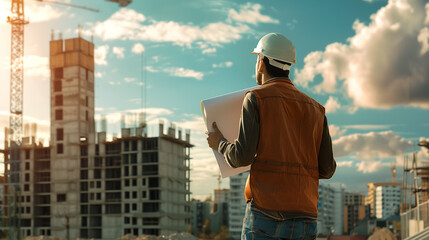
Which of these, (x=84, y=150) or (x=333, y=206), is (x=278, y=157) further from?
(x=333, y=206)

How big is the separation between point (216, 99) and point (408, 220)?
73.8 ft

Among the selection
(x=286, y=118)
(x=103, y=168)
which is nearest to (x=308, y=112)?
(x=286, y=118)

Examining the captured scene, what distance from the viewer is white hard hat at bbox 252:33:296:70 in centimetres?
201

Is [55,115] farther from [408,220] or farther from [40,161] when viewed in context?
[408,220]

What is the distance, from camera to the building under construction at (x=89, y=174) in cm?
7438

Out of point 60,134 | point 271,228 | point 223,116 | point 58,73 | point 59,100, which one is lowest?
point 271,228

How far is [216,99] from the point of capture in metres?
2.15

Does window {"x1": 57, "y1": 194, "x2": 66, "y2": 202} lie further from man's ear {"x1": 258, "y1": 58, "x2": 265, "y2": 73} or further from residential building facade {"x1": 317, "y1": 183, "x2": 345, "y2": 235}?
man's ear {"x1": 258, "y1": 58, "x2": 265, "y2": 73}

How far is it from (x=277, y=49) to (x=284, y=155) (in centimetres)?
42

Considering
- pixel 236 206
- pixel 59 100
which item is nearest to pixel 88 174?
pixel 59 100

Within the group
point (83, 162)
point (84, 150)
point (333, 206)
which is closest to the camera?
point (83, 162)

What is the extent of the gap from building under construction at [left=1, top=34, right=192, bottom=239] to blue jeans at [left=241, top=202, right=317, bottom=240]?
238 feet

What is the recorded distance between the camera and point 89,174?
261 ft

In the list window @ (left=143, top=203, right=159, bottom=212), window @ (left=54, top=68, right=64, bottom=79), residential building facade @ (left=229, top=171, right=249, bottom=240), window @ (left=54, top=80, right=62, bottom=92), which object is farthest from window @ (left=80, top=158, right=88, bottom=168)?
residential building facade @ (left=229, top=171, right=249, bottom=240)
